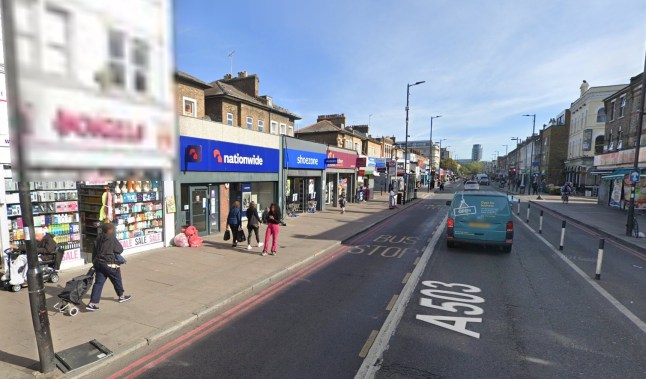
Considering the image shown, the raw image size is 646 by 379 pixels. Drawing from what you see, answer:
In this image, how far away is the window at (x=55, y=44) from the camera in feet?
4.75

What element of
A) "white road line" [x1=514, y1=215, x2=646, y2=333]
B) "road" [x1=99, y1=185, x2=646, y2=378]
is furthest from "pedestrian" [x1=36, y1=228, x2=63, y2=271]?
"white road line" [x1=514, y1=215, x2=646, y2=333]

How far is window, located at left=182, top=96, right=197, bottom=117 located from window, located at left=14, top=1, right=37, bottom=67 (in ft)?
61.6

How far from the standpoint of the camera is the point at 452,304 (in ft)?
20.2

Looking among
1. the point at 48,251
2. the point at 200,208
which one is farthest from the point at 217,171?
the point at 48,251

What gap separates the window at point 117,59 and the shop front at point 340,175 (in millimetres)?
20813

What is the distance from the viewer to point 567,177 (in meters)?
50.1

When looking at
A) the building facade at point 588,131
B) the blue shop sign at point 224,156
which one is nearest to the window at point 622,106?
the building facade at point 588,131

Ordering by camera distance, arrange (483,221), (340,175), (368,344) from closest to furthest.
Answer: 1. (368,344)
2. (483,221)
3. (340,175)

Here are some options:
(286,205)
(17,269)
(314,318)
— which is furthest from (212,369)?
(286,205)

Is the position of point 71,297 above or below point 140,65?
below

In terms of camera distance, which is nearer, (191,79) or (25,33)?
(25,33)

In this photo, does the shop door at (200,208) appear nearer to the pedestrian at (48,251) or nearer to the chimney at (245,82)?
the pedestrian at (48,251)

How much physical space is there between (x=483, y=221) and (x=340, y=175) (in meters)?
17.5

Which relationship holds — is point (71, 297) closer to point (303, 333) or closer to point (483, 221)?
point (303, 333)
